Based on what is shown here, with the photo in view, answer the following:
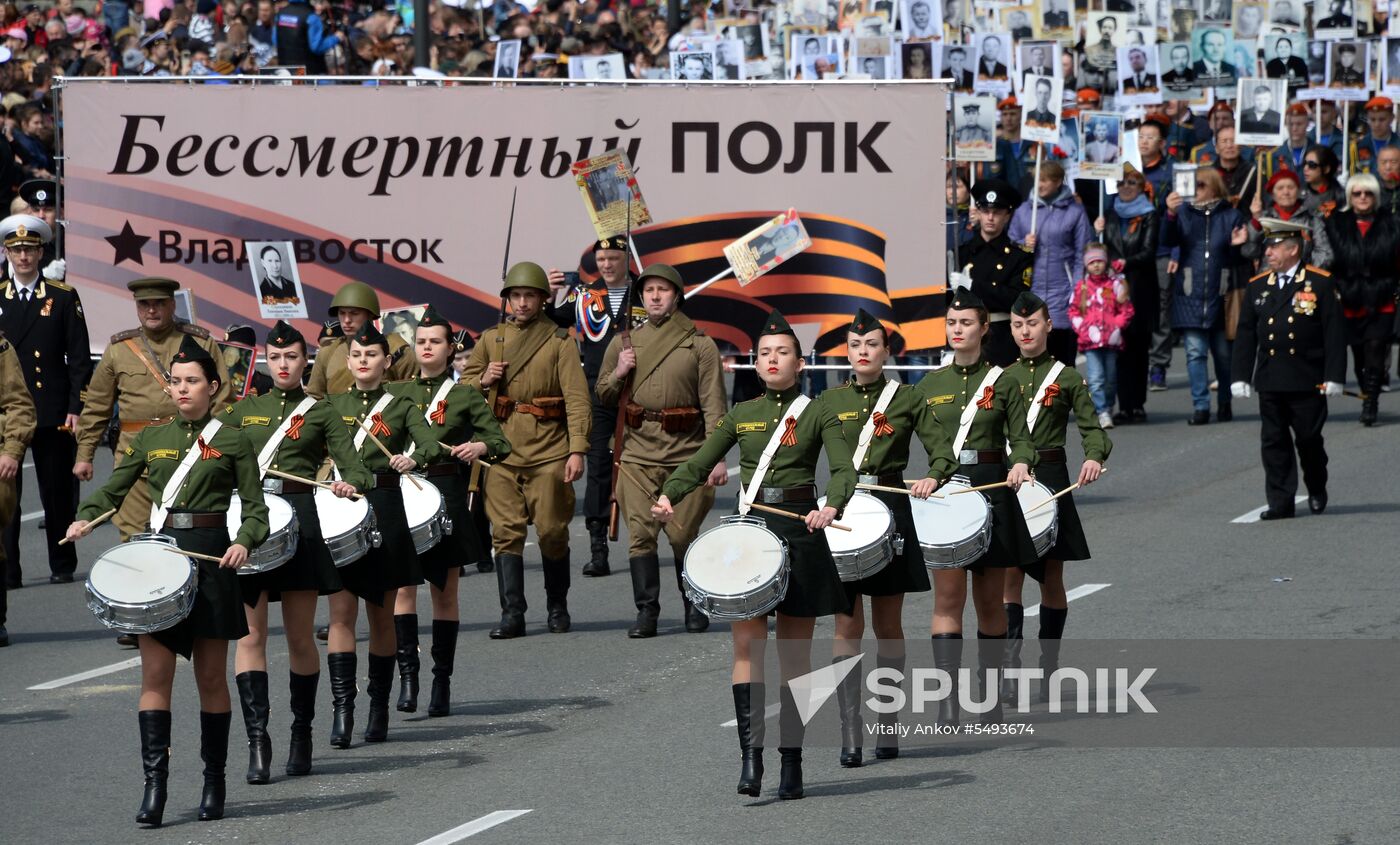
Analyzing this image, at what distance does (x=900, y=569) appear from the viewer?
9.60m

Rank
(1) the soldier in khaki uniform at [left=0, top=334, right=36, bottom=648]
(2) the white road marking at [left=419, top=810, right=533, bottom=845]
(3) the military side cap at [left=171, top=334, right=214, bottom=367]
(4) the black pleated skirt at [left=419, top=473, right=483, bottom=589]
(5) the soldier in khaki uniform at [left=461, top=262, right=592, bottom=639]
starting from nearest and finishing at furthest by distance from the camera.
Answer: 1. (2) the white road marking at [left=419, top=810, right=533, bottom=845]
2. (3) the military side cap at [left=171, top=334, right=214, bottom=367]
3. (4) the black pleated skirt at [left=419, top=473, right=483, bottom=589]
4. (1) the soldier in khaki uniform at [left=0, top=334, right=36, bottom=648]
5. (5) the soldier in khaki uniform at [left=461, top=262, right=592, bottom=639]

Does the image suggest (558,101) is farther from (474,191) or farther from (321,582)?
(321,582)

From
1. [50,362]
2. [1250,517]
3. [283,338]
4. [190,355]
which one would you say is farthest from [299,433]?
[1250,517]

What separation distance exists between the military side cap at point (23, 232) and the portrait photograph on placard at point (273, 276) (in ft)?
8.40

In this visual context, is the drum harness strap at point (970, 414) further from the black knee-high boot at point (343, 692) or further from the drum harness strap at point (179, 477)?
the drum harness strap at point (179, 477)

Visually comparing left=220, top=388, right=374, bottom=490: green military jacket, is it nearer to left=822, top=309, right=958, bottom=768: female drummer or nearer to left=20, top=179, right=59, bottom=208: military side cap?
left=822, top=309, right=958, bottom=768: female drummer

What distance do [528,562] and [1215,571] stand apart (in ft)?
15.5

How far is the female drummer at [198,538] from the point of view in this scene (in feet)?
29.6

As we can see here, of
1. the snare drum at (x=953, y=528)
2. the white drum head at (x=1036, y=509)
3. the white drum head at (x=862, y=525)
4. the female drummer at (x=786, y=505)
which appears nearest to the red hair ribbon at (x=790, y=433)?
the female drummer at (x=786, y=505)

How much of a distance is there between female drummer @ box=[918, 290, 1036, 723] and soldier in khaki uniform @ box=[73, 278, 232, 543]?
15.6 feet

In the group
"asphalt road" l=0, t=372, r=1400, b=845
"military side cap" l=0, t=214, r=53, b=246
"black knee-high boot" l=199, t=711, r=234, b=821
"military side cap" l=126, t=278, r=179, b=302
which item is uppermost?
"military side cap" l=0, t=214, r=53, b=246

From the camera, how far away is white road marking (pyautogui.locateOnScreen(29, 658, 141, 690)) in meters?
12.0

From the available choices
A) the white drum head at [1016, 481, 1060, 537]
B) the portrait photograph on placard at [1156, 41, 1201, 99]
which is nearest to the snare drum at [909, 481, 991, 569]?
the white drum head at [1016, 481, 1060, 537]

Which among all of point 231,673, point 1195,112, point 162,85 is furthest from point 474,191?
point 1195,112
